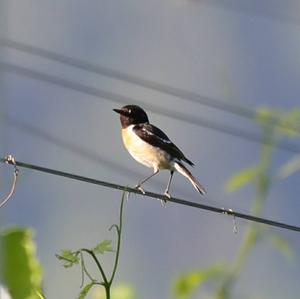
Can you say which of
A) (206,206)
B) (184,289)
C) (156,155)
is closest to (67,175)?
(206,206)

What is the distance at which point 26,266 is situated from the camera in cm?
95

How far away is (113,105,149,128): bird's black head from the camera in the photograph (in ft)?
14.3

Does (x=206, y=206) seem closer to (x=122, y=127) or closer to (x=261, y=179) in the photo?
(x=261, y=179)

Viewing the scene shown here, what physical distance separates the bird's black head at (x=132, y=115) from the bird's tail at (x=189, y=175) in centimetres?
47

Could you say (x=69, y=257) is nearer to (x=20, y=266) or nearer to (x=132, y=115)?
(x=20, y=266)

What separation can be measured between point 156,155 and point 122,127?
467 mm

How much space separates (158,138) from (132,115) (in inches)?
14.2

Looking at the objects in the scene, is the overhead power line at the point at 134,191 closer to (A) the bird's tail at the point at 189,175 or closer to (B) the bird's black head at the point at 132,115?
(A) the bird's tail at the point at 189,175

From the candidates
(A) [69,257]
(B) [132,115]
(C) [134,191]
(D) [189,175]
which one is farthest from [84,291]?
(B) [132,115]

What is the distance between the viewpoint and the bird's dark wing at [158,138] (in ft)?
13.1

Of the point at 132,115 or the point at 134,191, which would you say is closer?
the point at 134,191

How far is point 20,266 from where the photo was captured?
36.7 inches

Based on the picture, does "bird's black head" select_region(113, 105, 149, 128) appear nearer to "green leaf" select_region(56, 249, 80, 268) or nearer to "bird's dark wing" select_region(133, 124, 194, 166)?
"bird's dark wing" select_region(133, 124, 194, 166)

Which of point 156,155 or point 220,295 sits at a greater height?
point 156,155
